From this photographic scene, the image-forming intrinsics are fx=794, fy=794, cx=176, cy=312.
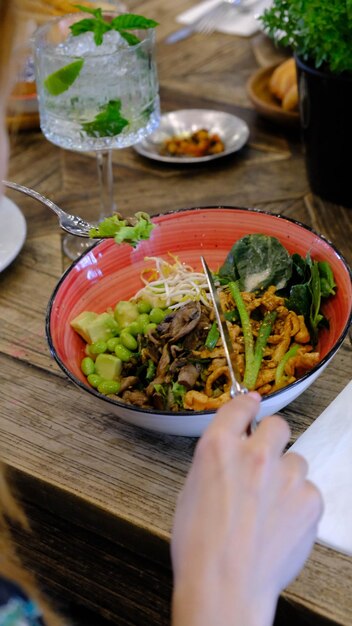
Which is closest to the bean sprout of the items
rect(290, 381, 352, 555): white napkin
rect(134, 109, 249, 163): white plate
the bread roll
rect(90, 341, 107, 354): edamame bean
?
rect(90, 341, 107, 354): edamame bean

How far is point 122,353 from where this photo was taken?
1120 mm

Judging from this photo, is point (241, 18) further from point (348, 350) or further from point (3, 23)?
point (3, 23)

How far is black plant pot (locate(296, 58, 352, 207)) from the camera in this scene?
4.62 feet

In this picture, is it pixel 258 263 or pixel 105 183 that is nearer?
pixel 258 263

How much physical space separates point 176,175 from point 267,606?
1.16m

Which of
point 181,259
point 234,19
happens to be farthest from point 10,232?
point 234,19

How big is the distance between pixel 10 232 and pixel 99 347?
1.50ft

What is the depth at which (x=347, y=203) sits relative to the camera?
153 cm

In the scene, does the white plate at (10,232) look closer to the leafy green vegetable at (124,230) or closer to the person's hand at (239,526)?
the leafy green vegetable at (124,230)

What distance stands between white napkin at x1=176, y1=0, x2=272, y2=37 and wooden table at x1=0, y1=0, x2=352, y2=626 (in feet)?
2.54

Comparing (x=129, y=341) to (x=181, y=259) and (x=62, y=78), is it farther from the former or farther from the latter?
(x=62, y=78)

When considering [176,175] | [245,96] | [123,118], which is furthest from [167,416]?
[245,96]

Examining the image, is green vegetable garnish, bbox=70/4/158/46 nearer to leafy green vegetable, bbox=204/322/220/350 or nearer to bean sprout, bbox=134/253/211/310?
bean sprout, bbox=134/253/211/310

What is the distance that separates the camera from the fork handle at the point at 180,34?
2.35 m
